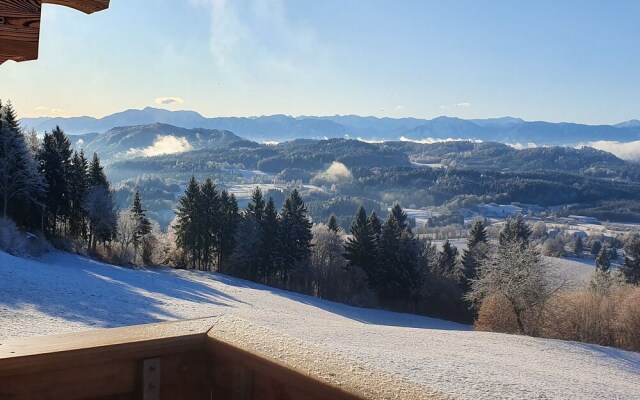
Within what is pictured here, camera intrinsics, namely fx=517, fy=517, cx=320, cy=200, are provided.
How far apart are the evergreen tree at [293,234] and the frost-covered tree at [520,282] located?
63.5 ft

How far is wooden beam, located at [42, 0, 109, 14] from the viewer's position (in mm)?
1940

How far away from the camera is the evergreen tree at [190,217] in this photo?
46906 millimetres

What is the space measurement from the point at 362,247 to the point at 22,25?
4613 centimetres

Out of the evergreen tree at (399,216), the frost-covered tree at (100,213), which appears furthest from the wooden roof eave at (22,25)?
the evergreen tree at (399,216)

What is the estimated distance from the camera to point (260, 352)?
6.58 feet

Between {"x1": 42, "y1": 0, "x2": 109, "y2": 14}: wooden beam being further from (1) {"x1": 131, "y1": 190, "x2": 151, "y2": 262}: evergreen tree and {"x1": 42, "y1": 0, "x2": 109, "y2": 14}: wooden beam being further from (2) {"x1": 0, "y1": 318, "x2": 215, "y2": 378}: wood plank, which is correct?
(1) {"x1": 131, "y1": 190, "x2": 151, "y2": 262}: evergreen tree

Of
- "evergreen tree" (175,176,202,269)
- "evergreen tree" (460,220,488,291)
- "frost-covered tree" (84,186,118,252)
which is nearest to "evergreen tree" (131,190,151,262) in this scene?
"frost-covered tree" (84,186,118,252)

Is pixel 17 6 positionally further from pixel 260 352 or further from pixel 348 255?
pixel 348 255

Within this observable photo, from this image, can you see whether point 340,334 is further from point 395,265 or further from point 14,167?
point 14,167

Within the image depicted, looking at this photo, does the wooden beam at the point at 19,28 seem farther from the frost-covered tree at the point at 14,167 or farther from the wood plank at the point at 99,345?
the frost-covered tree at the point at 14,167

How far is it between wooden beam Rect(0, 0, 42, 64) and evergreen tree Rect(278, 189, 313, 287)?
45.0m

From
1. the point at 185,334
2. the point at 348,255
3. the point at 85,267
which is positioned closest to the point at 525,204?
the point at 348,255

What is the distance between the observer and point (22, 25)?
74.1 inches

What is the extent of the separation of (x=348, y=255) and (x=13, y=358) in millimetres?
46796
